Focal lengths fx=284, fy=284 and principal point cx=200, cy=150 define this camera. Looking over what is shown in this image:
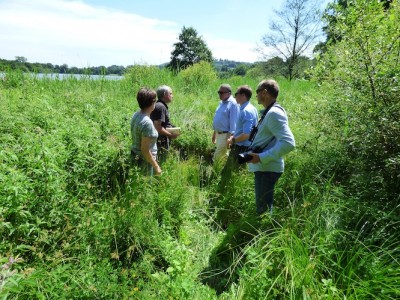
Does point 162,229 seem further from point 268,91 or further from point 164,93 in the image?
point 164,93

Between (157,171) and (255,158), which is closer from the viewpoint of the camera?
(255,158)

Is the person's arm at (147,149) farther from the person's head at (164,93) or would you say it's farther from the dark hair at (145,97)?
the person's head at (164,93)

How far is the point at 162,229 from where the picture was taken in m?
3.09

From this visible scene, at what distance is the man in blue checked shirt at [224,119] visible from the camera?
509 centimetres

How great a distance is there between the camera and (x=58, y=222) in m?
2.53

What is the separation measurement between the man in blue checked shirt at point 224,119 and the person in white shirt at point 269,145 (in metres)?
1.96

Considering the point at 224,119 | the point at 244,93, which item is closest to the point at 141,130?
the point at 244,93

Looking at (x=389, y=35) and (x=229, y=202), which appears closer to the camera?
(x=389, y=35)

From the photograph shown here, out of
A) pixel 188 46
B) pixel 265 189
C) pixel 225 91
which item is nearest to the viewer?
pixel 265 189

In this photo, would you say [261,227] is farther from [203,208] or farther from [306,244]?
[203,208]

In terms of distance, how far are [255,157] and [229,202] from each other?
147cm

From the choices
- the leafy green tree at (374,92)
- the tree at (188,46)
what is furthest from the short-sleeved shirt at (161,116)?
the tree at (188,46)

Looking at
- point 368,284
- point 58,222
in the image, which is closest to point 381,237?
point 368,284

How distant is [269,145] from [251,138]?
25.3 inches
